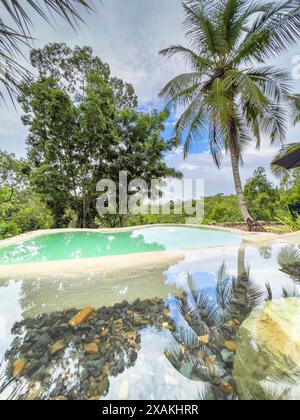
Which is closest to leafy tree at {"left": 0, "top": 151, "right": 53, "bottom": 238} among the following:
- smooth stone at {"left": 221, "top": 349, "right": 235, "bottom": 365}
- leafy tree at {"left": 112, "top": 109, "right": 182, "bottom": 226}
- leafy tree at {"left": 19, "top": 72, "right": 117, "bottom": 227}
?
leafy tree at {"left": 19, "top": 72, "right": 117, "bottom": 227}

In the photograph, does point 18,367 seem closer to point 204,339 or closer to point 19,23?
point 204,339

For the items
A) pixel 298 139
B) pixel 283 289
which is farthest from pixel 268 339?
pixel 298 139

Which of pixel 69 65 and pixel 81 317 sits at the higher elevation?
pixel 69 65

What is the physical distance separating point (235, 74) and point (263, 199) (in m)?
8.05

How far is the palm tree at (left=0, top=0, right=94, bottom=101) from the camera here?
1.42 meters

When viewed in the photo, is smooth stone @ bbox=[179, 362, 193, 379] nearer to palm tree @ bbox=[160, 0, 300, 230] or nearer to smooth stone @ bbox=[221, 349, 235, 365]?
smooth stone @ bbox=[221, 349, 235, 365]

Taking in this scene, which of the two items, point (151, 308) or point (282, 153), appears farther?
point (282, 153)

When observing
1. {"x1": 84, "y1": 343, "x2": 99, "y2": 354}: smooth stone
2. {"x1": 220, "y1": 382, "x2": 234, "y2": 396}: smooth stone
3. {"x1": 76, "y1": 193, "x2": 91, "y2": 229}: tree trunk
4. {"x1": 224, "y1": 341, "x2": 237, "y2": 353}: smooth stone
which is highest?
{"x1": 76, "y1": 193, "x2": 91, "y2": 229}: tree trunk

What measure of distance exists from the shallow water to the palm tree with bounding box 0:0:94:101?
2179mm

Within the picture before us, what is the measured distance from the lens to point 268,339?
4.59ft

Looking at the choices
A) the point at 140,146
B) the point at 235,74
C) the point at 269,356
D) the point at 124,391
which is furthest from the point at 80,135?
the point at 269,356

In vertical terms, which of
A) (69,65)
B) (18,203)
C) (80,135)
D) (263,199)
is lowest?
(18,203)

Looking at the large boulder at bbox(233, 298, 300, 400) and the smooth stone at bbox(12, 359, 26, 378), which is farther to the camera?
the smooth stone at bbox(12, 359, 26, 378)

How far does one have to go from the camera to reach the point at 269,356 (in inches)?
50.1
